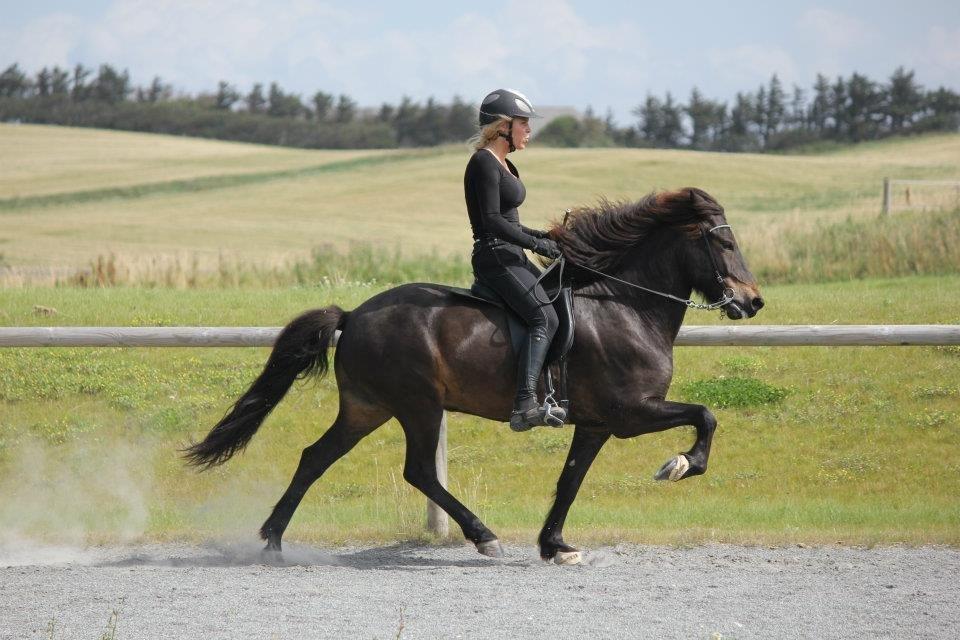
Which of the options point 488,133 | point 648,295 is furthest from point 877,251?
point 488,133

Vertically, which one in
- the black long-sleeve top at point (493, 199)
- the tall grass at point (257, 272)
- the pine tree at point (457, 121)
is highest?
the pine tree at point (457, 121)

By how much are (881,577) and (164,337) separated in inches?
198

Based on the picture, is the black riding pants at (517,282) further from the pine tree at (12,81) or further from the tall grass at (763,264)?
the pine tree at (12,81)

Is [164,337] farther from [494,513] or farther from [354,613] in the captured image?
[354,613]

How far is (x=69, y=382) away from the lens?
11.5m

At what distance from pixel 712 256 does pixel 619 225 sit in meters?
0.61

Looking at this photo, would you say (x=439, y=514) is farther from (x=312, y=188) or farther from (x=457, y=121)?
(x=457, y=121)

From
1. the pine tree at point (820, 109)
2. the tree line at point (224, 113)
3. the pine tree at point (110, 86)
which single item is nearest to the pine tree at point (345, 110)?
the tree line at point (224, 113)

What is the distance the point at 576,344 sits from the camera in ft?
22.8

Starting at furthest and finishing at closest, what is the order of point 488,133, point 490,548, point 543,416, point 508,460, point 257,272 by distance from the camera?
point 257,272 < point 508,460 < point 490,548 < point 488,133 < point 543,416

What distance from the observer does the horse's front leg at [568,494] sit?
23.3ft

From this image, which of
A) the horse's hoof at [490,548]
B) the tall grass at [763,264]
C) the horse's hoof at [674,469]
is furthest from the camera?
the tall grass at [763,264]

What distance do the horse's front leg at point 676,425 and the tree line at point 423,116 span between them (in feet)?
232

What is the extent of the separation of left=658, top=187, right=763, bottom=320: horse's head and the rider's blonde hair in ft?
3.45
